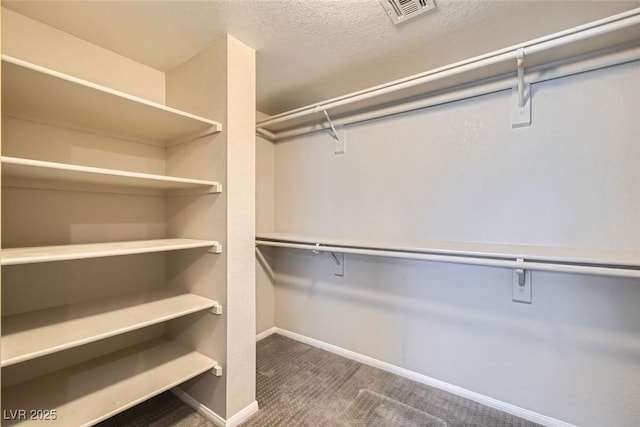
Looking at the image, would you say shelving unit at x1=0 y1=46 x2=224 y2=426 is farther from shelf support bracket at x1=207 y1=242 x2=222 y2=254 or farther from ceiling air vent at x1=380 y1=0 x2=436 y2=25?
ceiling air vent at x1=380 y1=0 x2=436 y2=25

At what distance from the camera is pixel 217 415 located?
165 centimetres

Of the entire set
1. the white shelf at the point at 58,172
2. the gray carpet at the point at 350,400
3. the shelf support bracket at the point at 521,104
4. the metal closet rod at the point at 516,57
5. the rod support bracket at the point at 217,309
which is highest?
the metal closet rod at the point at 516,57

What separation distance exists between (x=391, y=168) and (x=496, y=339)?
1299 mm

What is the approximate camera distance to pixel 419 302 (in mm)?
2037

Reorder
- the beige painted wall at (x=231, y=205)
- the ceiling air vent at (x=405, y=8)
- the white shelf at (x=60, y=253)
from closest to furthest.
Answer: the white shelf at (x=60, y=253) → the ceiling air vent at (x=405, y=8) → the beige painted wall at (x=231, y=205)

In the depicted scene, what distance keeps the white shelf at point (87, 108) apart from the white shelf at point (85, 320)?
98cm

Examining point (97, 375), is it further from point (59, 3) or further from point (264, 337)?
point (59, 3)

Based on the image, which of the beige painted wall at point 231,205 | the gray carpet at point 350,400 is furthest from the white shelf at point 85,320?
the gray carpet at point 350,400

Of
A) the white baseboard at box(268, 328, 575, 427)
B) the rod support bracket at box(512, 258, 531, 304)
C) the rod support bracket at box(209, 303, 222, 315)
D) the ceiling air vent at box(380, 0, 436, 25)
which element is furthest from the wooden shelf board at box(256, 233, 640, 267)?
the ceiling air vent at box(380, 0, 436, 25)

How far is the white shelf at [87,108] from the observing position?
111 centimetres

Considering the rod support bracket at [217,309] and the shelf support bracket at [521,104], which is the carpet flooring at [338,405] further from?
the shelf support bracket at [521,104]

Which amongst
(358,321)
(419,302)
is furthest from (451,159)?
(358,321)

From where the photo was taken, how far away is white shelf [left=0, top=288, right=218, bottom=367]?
1.12 m


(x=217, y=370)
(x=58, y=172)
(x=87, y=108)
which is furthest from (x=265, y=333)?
(x=87, y=108)
